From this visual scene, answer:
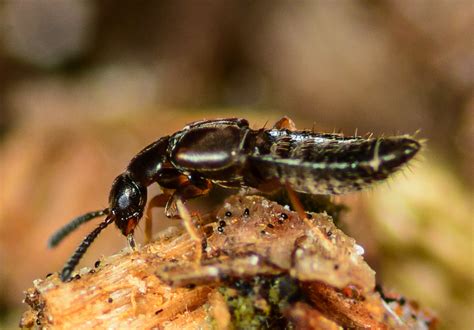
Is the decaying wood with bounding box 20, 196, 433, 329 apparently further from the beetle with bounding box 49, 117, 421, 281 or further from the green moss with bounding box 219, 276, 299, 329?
the beetle with bounding box 49, 117, 421, 281

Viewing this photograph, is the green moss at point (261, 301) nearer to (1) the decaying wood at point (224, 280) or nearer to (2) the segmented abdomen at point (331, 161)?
(1) the decaying wood at point (224, 280)

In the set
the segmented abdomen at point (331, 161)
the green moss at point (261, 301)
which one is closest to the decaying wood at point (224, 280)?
the green moss at point (261, 301)

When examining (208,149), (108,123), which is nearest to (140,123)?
(108,123)

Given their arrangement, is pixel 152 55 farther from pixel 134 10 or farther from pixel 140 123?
pixel 140 123

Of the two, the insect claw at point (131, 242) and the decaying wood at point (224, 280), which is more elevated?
the insect claw at point (131, 242)

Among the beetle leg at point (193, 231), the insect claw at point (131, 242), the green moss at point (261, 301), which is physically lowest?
the green moss at point (261, 301)

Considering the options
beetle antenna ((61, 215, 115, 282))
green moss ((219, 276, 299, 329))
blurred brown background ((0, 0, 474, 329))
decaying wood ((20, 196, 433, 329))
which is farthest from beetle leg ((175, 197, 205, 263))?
blurred brown background ((0, 0, 474, 329))
